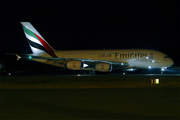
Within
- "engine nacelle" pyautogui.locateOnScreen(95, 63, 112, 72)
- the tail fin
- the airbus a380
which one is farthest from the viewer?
the tail fin

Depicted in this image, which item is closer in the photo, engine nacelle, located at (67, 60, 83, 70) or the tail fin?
engine nacelle, located at (67, 60, 83, 70)

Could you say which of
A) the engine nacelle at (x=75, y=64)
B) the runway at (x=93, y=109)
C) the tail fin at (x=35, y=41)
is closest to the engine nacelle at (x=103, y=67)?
the engine nacelle at (x=75, y=64)

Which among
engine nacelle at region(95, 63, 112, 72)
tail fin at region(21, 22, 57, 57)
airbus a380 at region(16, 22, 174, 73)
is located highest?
tail fin at region(21, 22, 57, 57)

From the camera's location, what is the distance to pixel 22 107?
10.5 metres

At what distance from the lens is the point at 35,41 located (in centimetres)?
3975

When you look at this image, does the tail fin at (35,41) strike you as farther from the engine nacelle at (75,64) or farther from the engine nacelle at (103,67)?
the engine nacelle at (103,67)

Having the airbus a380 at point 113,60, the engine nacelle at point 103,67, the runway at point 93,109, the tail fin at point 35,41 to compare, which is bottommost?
the runway at point 93,109

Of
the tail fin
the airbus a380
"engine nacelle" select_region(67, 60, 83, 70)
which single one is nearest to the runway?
the airbus a380

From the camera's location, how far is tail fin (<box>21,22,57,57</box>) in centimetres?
3922

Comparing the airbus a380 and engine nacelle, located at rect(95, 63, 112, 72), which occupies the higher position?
the airbus a380

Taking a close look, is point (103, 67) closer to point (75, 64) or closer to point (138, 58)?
point (75, 64)

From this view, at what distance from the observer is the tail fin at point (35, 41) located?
3922cm

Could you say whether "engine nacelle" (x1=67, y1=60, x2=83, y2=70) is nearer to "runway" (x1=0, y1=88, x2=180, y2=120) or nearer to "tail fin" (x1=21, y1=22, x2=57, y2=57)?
"tail fin" (x1=21, y1=22, x2=57, y2=57)

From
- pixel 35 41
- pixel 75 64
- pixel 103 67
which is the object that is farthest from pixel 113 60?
pixel 35 41
